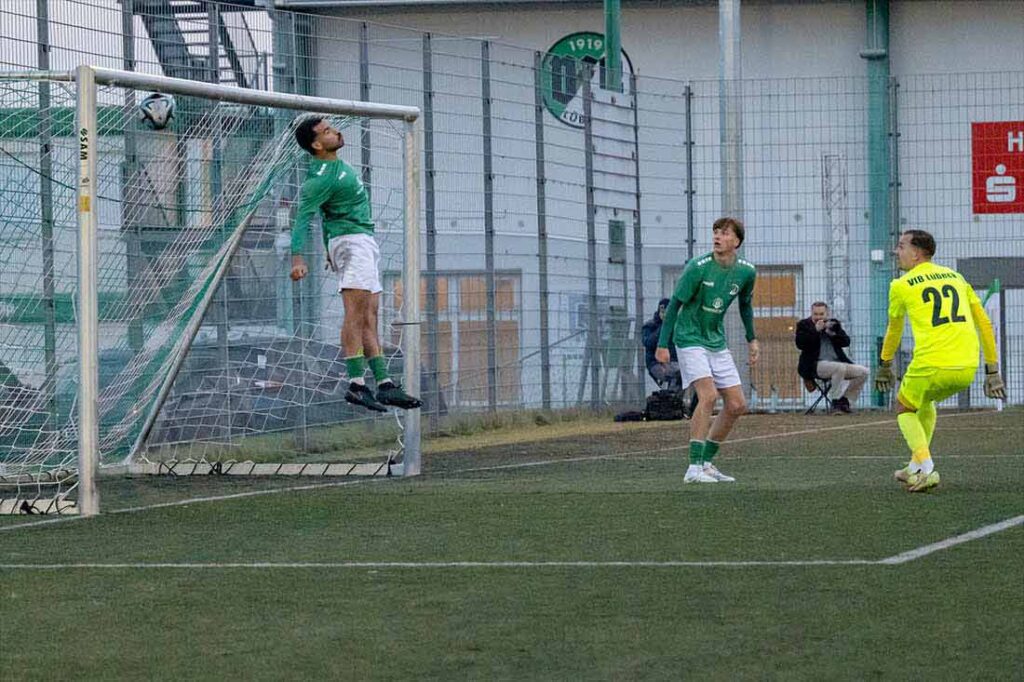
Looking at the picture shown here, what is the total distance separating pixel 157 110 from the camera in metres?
11.2

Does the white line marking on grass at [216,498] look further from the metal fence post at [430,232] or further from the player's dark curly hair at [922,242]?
the metal fence post at [430,232]

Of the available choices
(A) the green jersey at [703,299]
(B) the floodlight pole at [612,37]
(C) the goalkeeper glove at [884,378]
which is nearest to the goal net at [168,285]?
(A) the green jersey at [703,299]

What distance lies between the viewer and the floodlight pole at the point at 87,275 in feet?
31.7

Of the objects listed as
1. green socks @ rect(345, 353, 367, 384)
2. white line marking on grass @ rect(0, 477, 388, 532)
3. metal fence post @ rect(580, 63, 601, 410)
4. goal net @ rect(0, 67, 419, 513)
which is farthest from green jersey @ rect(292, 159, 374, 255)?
metal fence post @ rect(580, 63, 601, 410)

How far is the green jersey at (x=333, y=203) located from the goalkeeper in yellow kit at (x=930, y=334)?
11.0 feet

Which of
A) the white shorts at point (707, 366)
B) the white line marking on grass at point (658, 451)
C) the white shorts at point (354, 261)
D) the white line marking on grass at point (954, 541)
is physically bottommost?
the white line marking on grass at point (658, 451)

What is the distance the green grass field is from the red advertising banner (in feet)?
36.9

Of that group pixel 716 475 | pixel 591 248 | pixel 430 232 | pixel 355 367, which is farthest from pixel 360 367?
pixel 591 248

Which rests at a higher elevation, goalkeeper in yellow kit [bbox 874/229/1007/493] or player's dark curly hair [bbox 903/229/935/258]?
player's dark curly hair [bbox 903/229/935/258]

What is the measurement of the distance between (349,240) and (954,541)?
4.90 metres

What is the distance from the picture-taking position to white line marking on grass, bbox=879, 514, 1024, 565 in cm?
730

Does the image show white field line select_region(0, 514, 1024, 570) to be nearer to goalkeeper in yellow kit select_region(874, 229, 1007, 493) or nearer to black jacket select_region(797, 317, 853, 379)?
goalkeeper in yellow kit select_region(874, 229, 1007, 493)

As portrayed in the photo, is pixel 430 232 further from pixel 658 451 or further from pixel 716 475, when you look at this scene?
pixel 716 475

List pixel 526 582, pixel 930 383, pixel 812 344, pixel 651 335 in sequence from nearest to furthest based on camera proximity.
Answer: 1. pixel 526 582
2. pixel 930 383
3. pixel 651 335
4. pixel 812 344
